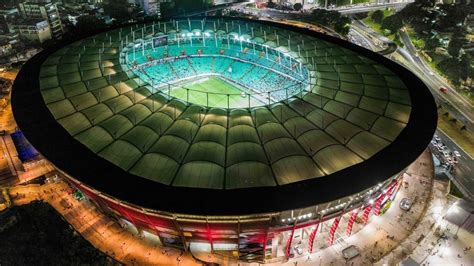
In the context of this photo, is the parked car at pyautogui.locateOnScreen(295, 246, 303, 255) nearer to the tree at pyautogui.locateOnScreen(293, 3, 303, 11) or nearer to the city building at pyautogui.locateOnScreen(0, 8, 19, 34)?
the tree at pyautogui.locateOnScreen(293, 3, 303, 11)

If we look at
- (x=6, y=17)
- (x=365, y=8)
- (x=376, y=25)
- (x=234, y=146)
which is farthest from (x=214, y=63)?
(x=365, y=8)

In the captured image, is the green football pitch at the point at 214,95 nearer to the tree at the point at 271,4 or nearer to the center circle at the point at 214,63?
the center circle at the point at 214,63

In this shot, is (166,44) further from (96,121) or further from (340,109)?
(340,109)

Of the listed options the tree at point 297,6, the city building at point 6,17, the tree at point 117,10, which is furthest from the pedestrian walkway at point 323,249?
the tree at point 297,6

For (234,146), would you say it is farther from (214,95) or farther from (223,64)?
(223,64)

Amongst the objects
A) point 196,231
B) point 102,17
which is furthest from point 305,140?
point 102,17
